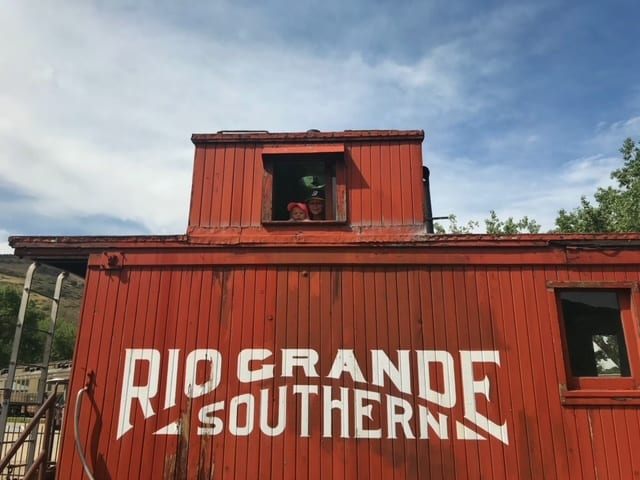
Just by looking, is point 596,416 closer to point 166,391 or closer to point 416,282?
point 416,282

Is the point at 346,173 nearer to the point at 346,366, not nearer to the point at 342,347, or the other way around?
the point at 342,347

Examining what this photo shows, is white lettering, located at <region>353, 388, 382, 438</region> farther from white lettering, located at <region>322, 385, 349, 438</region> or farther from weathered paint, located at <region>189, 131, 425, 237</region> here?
weathered paint, located at <region>189, 131, 425, 237</region>

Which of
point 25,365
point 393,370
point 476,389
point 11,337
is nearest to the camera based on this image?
point 476,389

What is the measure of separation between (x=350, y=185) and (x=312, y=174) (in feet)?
3.04

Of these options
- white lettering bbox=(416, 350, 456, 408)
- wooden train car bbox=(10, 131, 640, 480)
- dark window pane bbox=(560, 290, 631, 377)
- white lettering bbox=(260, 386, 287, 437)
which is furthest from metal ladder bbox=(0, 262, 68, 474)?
dark window pane bbox=(560, 290, 631, 377)

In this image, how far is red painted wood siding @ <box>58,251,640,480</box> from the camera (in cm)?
633

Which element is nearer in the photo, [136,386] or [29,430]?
[29,430]

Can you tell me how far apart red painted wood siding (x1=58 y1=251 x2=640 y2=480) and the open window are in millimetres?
930

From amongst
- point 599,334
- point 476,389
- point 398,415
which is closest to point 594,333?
point 599,334

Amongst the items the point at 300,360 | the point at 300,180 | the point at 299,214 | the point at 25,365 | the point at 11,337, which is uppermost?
the point at 300,180

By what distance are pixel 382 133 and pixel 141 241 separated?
4356 mm

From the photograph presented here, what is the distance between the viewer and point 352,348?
6832mm

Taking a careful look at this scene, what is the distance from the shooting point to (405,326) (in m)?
6.89

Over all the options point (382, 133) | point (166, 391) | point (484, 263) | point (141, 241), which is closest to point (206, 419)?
point (166, 391)
